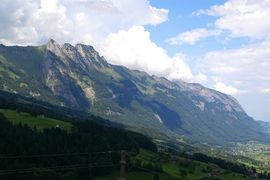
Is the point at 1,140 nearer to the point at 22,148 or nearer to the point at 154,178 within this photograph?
the point at 22,148

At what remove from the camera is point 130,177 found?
7840 inches

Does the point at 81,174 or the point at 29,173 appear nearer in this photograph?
the point at 29,173

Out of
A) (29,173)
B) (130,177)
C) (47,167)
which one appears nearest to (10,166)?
(29,173)

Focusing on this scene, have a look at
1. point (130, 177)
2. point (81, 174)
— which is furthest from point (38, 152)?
point (130, 177)

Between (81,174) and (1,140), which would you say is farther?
(1,140)

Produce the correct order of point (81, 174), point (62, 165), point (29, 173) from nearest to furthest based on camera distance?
point (29, 173)
point (81, 174)
point (62, 165)

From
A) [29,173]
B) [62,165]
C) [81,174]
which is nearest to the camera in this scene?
→ [29,173]

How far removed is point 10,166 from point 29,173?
737 cm

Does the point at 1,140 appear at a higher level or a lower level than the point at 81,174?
higher

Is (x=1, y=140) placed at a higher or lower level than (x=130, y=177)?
higher

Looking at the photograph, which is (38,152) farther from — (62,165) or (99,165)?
(99,165)

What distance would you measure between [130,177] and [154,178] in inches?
477

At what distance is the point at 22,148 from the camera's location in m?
192

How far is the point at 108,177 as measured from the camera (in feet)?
622
